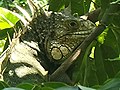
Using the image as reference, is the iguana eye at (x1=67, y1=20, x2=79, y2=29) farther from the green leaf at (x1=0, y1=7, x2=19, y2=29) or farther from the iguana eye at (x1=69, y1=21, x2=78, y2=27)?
the green leaf at (x1=0, y1=7, x2=19, y2=29)

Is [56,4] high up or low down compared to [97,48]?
up

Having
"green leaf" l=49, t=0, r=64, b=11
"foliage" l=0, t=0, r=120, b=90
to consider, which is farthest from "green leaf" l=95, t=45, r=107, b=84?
"green leaf" l=49, t=0, r=64, b=11

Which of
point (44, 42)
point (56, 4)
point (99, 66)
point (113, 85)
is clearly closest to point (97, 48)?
point (99, 66)

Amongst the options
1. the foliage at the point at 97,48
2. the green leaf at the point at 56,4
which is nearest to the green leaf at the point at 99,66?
the foliage at the point at 97,48

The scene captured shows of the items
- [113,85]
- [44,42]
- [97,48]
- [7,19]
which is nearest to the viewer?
[113,85]

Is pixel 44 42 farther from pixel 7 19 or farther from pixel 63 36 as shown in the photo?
pixel 7 19

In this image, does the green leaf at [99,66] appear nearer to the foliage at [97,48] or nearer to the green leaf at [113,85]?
the foliage at [97,48]

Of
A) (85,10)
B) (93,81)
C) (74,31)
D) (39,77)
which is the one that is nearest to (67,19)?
(74,31)

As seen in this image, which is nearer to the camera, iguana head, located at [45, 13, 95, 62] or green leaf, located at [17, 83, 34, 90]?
green leaf, located at [17, 83, 34, 90]

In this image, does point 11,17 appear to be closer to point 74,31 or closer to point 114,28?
point 74,31
